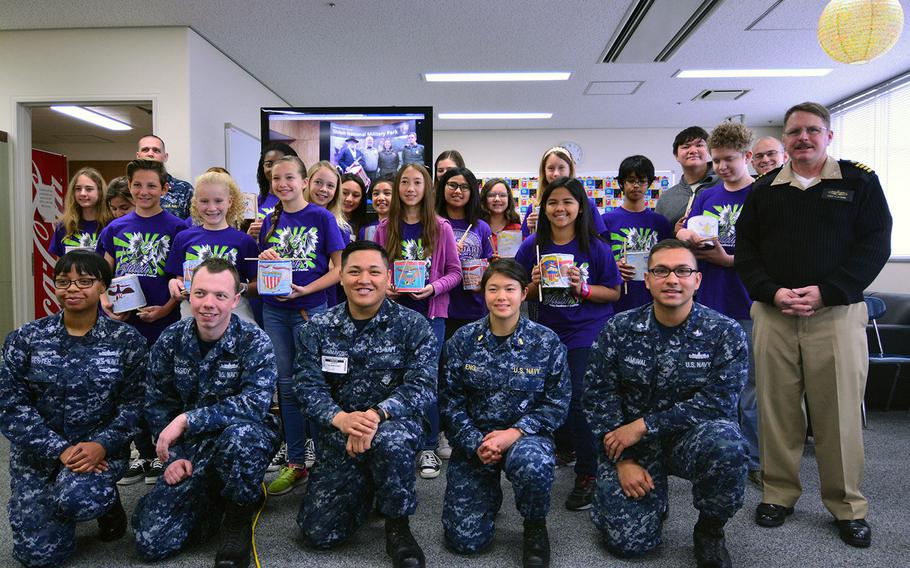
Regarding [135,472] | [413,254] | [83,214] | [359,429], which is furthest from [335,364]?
[83,214]

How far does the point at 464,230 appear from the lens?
3373mm

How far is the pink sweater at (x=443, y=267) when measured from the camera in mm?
3068

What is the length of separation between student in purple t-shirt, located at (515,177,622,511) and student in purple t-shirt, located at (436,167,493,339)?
0.47 m

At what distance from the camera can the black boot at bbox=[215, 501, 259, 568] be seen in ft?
6.72

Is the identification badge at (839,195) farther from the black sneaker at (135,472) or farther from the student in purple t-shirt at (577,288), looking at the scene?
the black sneaker at (135,472)

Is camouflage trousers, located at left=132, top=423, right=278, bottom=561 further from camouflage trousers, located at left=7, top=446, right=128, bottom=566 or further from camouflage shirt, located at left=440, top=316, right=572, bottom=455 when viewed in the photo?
camouflage shirt, located at left=440, top=316, right=572, bottom=455

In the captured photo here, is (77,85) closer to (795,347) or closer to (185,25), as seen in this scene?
(185,25)

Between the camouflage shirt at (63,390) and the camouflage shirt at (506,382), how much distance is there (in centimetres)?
136

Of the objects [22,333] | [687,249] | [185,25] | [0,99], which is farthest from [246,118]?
[687,249]

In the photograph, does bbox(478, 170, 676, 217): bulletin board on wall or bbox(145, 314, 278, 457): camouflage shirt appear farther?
bbox(478, 170, 676, 217): bulletin board on wall

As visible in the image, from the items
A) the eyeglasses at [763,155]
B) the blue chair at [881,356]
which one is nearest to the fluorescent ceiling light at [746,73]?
the blue chair at [881,356]

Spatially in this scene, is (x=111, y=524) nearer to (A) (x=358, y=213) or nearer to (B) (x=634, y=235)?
(A) (x=358, y=213)

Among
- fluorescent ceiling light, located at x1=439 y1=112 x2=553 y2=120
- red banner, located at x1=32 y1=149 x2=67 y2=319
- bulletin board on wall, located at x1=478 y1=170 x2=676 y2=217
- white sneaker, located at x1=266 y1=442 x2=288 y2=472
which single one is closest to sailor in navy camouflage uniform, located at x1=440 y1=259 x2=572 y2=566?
white sneaker, located at x1=266 y1=442 x2=288 y2=472

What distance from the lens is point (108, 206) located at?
3.66 m
